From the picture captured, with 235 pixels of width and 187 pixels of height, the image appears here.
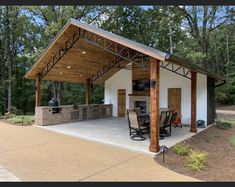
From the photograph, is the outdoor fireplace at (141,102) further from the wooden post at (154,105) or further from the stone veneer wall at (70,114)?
the wooden post at (154,105)

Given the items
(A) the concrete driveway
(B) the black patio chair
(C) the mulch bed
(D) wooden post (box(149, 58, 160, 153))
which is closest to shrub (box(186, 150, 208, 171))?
(C) the mulch bed

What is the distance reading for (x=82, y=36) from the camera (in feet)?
28.1

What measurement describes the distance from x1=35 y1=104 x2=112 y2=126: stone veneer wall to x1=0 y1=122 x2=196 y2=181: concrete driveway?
9.22ft

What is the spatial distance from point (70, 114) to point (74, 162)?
6548 mm

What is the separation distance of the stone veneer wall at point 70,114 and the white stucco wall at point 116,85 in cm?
50

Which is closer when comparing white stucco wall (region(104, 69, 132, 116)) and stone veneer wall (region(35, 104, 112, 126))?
stone veneer wall (region(35, 104, 112, 126))

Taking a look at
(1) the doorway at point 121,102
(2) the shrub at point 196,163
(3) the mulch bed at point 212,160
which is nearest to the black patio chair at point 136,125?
(3) the mulch bed at point 212,160

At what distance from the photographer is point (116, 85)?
14297mm

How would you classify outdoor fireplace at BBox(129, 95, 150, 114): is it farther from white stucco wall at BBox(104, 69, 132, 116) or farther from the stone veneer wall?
the stone veneer wall

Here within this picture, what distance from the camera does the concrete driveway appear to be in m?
4.34

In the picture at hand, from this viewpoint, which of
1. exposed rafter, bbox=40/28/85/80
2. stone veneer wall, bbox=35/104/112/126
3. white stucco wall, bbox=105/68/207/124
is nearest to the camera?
exposed rafter, bbox=40/28/85/80

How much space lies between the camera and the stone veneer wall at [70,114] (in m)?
10.4

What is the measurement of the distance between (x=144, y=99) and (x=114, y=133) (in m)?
4.42

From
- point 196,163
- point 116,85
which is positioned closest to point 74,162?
point 196,163
